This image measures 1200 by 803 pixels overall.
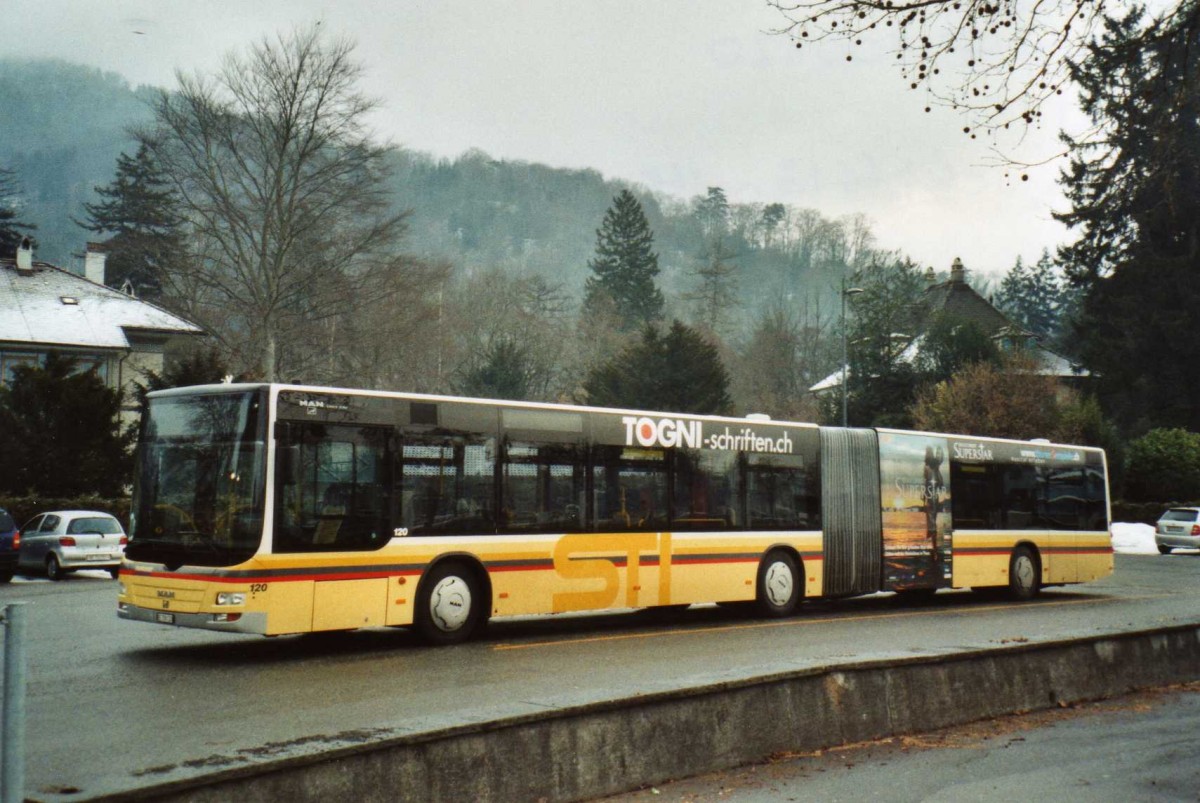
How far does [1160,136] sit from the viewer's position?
35.7 feet

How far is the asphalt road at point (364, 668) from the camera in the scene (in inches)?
283

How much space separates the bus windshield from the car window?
51.4 feet

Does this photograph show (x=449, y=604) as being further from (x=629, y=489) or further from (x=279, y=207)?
(x=279, y=207)

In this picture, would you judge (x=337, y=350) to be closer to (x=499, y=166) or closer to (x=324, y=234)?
(x=324, y=234)

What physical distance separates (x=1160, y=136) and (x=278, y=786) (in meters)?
9.34

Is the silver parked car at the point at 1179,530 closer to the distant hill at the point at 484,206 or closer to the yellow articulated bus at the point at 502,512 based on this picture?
the yellow articulated bus at the point at 502,512

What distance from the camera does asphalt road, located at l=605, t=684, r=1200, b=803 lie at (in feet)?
24.1

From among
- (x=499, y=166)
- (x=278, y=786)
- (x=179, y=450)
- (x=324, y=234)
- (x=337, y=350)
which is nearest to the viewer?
(x=278, y=786)

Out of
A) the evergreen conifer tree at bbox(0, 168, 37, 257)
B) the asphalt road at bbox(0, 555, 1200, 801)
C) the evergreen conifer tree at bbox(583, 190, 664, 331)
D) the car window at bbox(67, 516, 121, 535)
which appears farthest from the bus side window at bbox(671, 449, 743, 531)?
the evergreen conifer tree at bbox(583, 190, 664, 331)

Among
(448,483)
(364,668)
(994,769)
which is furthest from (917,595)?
(994,769)

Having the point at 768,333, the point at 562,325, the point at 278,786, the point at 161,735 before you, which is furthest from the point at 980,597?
the point at 768,333

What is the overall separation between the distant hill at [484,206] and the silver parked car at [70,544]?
77958 millimetres

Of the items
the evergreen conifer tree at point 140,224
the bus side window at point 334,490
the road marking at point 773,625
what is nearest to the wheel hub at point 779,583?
the road marking at point 773,625

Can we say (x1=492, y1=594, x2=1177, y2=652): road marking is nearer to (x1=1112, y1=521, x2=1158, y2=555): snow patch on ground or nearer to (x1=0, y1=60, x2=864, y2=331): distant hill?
(x1=1112, y1=521, x2=1158, y2=555): snow patch on ground
